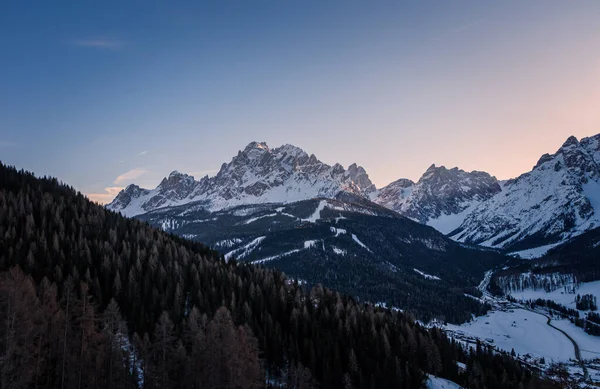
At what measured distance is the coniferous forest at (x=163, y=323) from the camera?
6488cm

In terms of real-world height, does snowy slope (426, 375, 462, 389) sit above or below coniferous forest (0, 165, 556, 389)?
below

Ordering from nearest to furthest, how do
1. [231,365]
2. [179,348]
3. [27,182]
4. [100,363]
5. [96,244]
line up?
[231,365], [100,363], [179,348], [96,244], [27,182]

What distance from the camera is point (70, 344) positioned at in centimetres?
6688

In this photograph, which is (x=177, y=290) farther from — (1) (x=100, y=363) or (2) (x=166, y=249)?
(1) (x=100, y=363)

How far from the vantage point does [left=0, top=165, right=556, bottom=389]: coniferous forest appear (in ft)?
213

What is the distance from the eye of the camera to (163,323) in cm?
7962

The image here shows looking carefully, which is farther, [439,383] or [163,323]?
[439,383]

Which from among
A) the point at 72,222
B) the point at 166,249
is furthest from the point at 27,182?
the point at 166,249

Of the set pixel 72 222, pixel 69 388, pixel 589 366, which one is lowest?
pixel 589 366

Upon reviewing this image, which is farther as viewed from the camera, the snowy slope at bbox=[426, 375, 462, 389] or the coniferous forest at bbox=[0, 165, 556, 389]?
the snowy slope at bbox=[426, 375, 462, 389]

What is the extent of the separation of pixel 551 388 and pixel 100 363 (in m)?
92.8

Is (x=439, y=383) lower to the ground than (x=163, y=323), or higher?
lower

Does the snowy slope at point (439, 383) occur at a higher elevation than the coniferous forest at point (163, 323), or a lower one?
lower

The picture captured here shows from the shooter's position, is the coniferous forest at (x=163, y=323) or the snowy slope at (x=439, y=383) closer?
the coniferous forest at (x=163, y=323)
